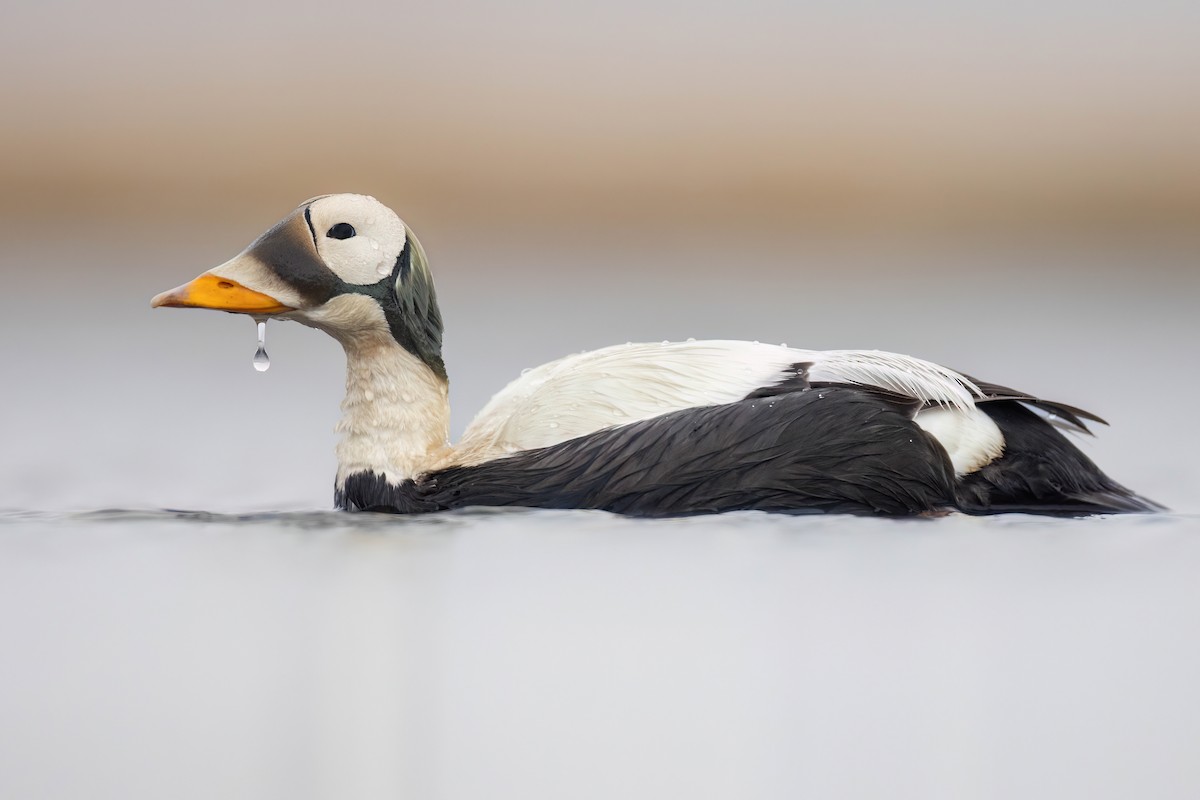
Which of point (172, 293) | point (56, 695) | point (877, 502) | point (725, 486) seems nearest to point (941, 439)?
point (877, 502)

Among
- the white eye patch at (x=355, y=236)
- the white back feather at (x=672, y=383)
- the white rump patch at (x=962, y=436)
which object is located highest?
the white eye patch at (x=355, y=236)

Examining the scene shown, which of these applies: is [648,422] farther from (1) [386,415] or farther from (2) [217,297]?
(2) [217,297]

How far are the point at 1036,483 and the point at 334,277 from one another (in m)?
2.05

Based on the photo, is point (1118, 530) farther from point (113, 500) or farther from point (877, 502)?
point (113, 500)

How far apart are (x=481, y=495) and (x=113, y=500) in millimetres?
1107

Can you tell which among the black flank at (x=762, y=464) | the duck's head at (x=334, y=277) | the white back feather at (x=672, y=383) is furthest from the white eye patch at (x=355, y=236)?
the black flank at (x=762, y=464)

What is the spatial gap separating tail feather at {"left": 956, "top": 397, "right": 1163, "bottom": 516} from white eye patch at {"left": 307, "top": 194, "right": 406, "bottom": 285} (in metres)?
1.74

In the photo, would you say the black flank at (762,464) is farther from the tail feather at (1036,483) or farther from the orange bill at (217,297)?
the orange bill at (217,297)

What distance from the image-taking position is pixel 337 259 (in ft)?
14.2

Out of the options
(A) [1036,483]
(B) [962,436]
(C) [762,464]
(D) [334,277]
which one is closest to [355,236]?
(D) [334,277]

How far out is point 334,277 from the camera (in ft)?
14.1

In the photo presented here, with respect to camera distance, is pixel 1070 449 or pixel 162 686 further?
pixel 1070 449

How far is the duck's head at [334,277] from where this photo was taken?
13.9 feet

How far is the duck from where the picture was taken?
4152 mm
